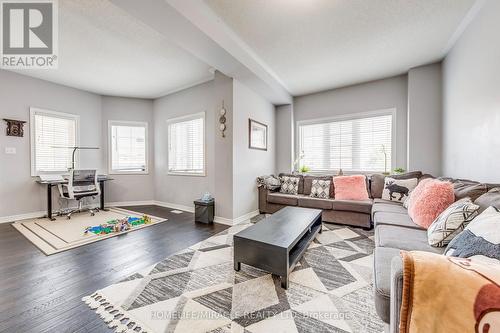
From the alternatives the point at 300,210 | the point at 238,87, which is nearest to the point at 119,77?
the point at 238,87

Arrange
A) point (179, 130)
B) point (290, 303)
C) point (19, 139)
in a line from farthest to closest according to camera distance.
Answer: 1. point (179, 130)
2. point (19, 139)
3. point (290, 303)

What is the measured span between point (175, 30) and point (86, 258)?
2.68 m

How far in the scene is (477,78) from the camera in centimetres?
228

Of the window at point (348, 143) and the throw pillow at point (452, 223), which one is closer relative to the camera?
the throw pillow at point (452, 223)

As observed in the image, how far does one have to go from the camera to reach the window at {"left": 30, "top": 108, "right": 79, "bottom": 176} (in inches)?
160

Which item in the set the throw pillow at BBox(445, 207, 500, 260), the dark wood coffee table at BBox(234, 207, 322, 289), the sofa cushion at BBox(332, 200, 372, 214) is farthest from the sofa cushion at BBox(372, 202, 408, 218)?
the throw pillow at BBox(445, 207, 500, 260)

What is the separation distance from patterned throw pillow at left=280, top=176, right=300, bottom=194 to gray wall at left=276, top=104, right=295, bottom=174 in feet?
2.48

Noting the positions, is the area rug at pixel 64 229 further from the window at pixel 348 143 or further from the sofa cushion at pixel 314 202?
the window at pixel 348 143

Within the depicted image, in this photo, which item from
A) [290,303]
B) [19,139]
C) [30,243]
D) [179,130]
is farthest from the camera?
[179,130]

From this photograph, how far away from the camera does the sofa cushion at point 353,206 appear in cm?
322

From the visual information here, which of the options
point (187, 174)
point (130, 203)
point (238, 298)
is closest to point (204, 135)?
point (187, 174)

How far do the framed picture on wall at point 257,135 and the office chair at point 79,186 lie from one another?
3.27 metres

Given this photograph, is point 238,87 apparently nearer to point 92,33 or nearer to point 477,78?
point 92,33

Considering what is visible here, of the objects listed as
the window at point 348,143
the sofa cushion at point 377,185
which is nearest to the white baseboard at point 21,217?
the window at point 348,143
